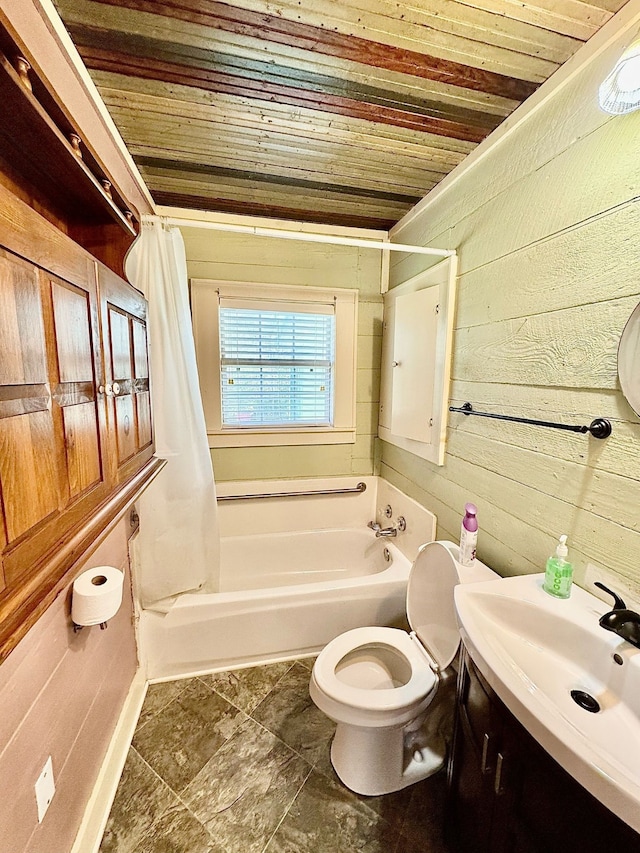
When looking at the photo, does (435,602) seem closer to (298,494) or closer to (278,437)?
(298,494)

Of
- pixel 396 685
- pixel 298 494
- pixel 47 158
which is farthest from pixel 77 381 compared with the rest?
pixel 298 494

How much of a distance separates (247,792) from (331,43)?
254cm

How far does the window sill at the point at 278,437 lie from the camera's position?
2.44 meters

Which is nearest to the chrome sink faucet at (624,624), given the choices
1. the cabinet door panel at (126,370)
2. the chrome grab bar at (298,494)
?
the cabinet door panel at (126,370)

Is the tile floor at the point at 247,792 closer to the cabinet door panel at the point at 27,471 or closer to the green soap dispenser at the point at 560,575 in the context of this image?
the green soap dispenser at the point at 560,575

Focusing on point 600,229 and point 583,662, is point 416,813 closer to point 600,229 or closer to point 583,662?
point 583,662

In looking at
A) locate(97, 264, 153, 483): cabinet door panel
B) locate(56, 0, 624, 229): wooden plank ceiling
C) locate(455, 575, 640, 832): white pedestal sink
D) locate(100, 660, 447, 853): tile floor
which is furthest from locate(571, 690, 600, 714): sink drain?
locate(56, 0, 624, 229): wooden plank ceiling

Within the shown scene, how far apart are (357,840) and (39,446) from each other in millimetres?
1562

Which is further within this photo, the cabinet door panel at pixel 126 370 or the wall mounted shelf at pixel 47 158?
the cabinet door panel at pixel 126 370

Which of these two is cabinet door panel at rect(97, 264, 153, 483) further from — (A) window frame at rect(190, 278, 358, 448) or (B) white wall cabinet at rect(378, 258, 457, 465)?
(B) white wall cabinet at rect(378, 258, 457, 465)

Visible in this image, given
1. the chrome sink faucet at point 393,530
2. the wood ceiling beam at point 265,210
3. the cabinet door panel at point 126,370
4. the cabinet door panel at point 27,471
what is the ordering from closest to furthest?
the cabinet door panel at point 27,471 < the cabinet door panel at point 126,370 < the wood ceiling beam at point 265,210 < the chrome sink faucet at point 393,530

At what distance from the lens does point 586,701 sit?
849 mm

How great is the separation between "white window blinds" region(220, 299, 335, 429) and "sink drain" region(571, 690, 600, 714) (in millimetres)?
1950

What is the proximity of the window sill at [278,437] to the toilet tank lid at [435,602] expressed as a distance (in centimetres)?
118
